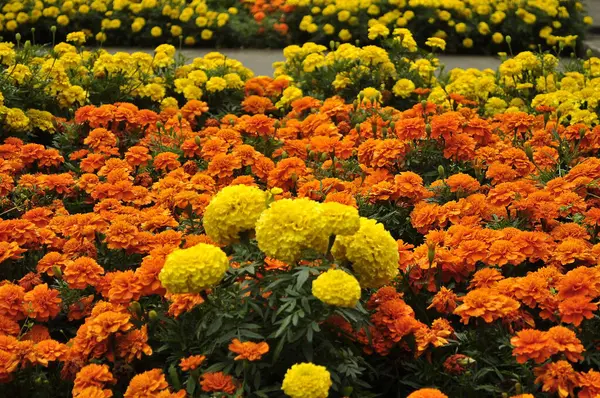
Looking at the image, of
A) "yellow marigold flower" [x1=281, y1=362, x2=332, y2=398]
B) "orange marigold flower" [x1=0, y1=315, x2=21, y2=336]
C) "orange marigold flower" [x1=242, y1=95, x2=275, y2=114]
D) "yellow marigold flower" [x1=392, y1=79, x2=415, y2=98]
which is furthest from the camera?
"yellow marigold flower" [x1=392, y1=79, x2=415, y2=98]

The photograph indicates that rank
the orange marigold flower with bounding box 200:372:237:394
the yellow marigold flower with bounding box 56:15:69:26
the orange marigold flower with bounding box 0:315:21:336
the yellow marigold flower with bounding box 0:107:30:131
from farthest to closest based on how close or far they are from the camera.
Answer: the yellow marigold flower with bounding box 56:15:69:26 < the yellow marigold flower with bounding box 0:107:30:131 < the orange marigold flower with bounding box 0:315:21:336 < the orange marigold flower with bounding box 200:372:237:394

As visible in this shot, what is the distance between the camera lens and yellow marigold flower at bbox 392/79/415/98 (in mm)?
5672

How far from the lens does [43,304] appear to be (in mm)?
3102

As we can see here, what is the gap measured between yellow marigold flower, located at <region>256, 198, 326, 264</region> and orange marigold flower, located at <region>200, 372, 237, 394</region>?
1.23ft

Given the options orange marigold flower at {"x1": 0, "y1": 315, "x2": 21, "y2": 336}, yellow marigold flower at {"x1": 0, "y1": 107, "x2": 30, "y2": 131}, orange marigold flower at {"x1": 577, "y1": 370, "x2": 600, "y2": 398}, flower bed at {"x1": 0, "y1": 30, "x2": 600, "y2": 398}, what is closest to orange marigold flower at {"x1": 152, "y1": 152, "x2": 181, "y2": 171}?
flower bed at {"x1": 0, "y1": 30, "x2": 600, "y2": 398}

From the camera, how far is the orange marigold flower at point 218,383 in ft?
8.48

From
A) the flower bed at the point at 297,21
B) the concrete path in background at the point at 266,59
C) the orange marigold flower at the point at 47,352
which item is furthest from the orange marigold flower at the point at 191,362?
the flower bed at the point at 297,21

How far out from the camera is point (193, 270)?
8.42ft

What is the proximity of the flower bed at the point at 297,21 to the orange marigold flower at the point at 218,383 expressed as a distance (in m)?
6.91

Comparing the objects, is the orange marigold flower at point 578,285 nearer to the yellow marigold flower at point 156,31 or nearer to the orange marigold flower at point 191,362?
the orange marigold flower at point 191,362

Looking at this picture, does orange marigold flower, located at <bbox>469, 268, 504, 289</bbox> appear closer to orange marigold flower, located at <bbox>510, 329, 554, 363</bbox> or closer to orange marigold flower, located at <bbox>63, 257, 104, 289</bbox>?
orange marigold flower, located at <bbox>510, 329, 554, 363</bbox>

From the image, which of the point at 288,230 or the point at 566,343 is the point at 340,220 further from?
the point at 566,343

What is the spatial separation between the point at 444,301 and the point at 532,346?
1.70ft

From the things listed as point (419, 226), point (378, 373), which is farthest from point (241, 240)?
point (419, 226)
